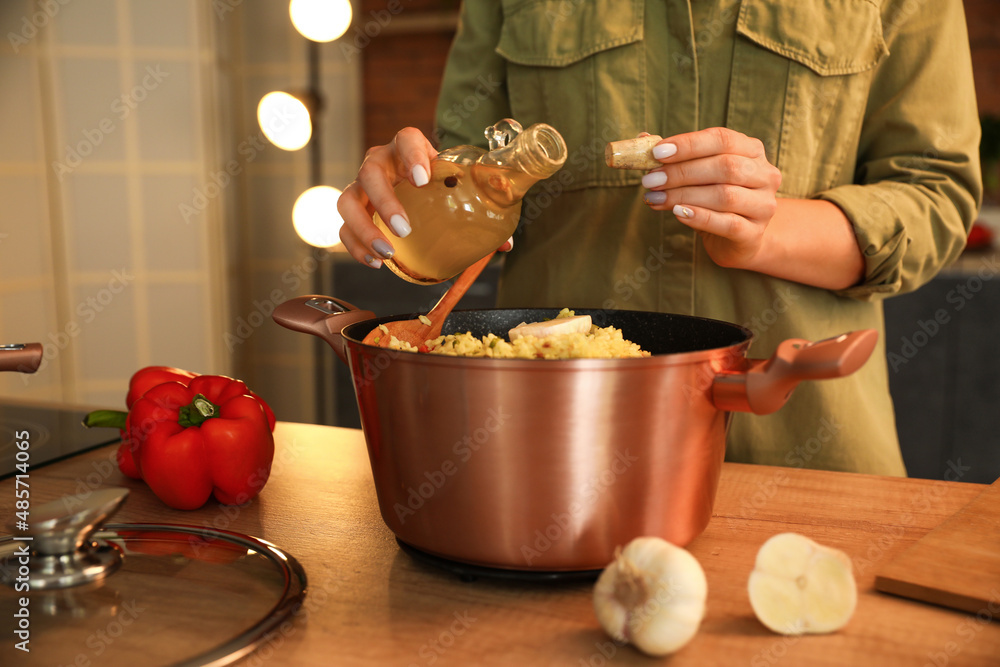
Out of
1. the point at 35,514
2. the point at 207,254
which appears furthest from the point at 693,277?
the point at 207,254

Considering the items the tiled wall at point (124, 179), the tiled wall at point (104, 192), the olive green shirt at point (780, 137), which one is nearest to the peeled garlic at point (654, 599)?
the olive green shirt at point (780, 137)

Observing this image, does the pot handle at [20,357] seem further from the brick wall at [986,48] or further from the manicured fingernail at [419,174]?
the brick wall at [986,48]

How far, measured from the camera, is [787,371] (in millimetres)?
566

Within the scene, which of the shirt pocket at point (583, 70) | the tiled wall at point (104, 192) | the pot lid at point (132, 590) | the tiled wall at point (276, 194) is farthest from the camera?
the tiled wall at point (276, 194)

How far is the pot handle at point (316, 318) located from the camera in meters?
0.79

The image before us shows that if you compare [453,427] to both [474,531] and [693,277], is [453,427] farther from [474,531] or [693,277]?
[693,277]

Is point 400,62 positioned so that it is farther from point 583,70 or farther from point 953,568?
point 953,568

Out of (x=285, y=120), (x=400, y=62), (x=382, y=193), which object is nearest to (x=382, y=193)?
(x=382, y=193)

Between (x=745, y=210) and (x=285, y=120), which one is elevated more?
(x=285, y=120)

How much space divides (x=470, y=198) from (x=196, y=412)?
1.27ft

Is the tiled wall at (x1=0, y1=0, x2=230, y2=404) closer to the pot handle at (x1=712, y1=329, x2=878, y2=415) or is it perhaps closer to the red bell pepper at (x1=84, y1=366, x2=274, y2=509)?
the red bell pepper at (x1=84, y1=366, x2=274, y2=509)

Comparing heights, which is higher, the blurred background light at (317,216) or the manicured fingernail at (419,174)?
the manicured fingernail at (419,174)

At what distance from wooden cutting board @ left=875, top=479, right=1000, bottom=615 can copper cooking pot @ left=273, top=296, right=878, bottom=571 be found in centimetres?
15

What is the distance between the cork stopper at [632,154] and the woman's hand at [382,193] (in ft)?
0.51
